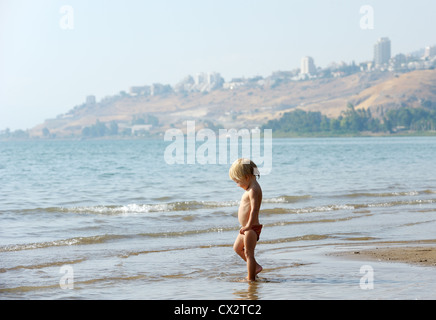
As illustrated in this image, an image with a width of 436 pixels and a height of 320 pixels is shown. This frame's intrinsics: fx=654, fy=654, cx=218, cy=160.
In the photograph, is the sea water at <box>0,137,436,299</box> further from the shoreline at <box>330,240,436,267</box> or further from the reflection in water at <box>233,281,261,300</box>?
the shoreline at <box>330,240,436,267</box>

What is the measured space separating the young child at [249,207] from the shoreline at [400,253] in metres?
2.05

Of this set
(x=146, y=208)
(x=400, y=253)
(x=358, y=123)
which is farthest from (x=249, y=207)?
(x=358, y=123)

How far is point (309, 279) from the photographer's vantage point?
23.6 ft

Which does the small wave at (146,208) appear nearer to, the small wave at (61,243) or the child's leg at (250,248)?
the small wave at (61,243)

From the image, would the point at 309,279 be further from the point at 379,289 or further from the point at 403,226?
the point at 403,226

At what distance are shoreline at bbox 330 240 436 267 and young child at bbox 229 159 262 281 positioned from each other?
2047 millimetres

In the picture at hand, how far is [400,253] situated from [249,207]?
2749 millimetres

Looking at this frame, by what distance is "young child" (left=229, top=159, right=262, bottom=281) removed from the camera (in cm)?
700

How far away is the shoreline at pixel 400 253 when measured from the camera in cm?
820

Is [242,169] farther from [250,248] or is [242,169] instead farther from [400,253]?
[400,253]

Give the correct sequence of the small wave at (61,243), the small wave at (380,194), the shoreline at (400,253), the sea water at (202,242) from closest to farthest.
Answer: the sea water at (202,242), the shoreline at (400,253), the small wave at (61,243), the small wave at (380,194)

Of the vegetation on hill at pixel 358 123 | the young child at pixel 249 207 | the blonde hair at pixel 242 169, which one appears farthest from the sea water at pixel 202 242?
the vegetation on hill at pixel 358 123

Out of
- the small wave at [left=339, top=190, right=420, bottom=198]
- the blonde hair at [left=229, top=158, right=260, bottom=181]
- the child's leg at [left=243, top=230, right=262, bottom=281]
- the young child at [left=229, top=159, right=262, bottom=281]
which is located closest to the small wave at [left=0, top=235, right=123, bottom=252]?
the young child at [left=229, top=159, right=262, bottom=281]
